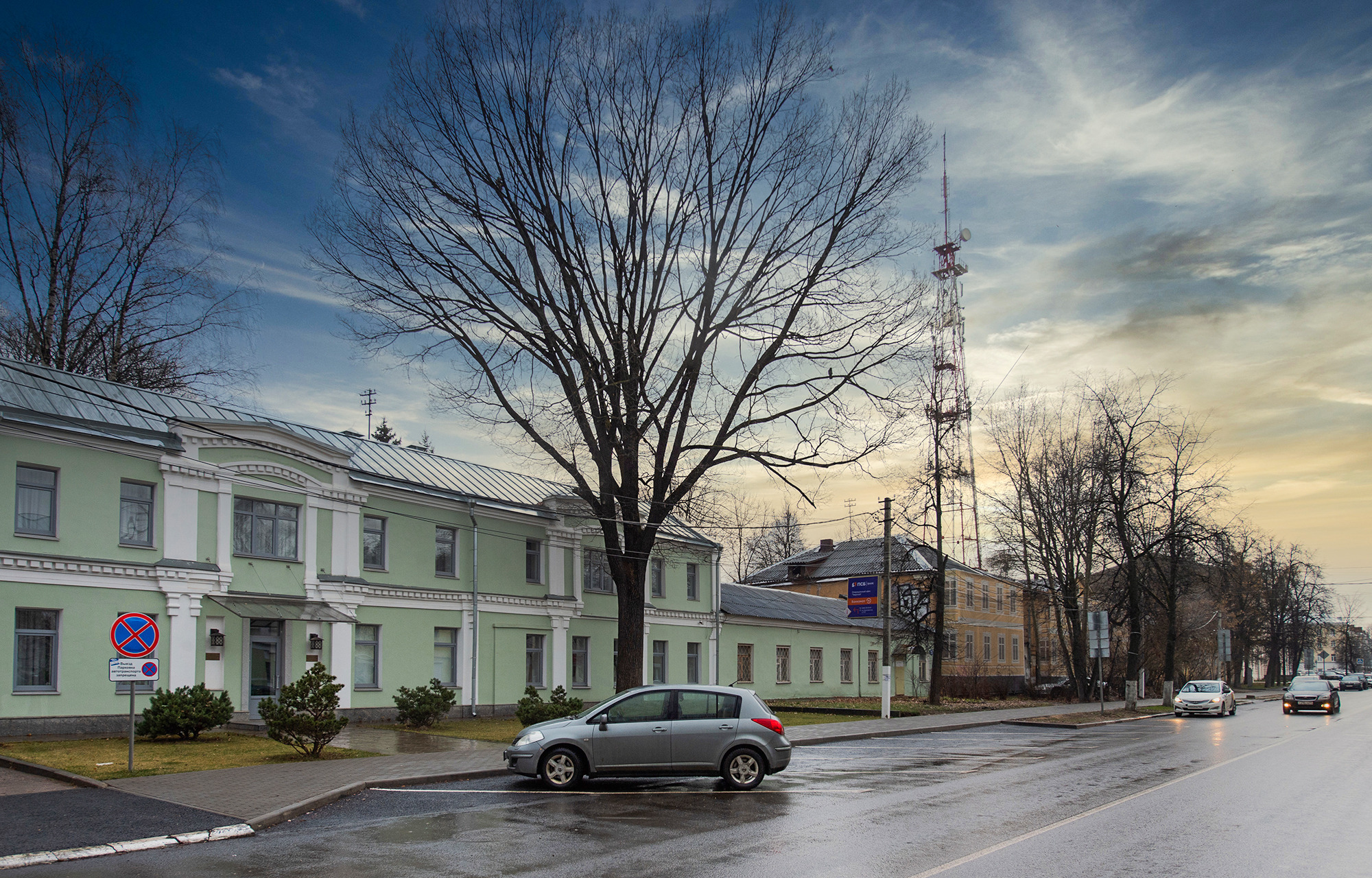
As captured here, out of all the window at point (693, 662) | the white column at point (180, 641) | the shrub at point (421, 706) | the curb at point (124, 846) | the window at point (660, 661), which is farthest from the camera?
the window at point (693, 662)

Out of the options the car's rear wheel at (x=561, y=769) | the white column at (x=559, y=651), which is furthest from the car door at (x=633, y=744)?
the white column at (x=559, y=651)

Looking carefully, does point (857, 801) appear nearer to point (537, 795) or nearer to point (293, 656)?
point (537, 795)

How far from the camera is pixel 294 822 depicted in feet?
37.6

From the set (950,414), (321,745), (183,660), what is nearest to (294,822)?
(321,745)

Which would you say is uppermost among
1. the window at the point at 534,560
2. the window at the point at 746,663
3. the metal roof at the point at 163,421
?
the metal roof at the point at 163,421

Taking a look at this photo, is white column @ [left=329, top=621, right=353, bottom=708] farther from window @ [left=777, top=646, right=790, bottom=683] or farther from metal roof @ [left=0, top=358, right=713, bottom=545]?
window @ [left=777, top=646, right=790, bottom=683]

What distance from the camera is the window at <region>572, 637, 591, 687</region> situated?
3462 cm

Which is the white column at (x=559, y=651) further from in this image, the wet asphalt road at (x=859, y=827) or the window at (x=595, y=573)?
the wet asphalt road at (x=859, y=827)

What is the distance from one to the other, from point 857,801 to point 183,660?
1623 centimetres

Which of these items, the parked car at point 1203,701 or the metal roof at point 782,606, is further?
the metal roof at point 782,606

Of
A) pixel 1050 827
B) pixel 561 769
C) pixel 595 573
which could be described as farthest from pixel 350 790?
pixel 595 573

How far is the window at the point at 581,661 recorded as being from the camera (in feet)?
114

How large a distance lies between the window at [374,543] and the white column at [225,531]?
4235 millimetres

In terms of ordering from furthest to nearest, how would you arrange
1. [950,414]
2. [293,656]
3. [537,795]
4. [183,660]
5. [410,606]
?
[950,414]
[410,606]
[293,656]
[183,660]
[537,795]
